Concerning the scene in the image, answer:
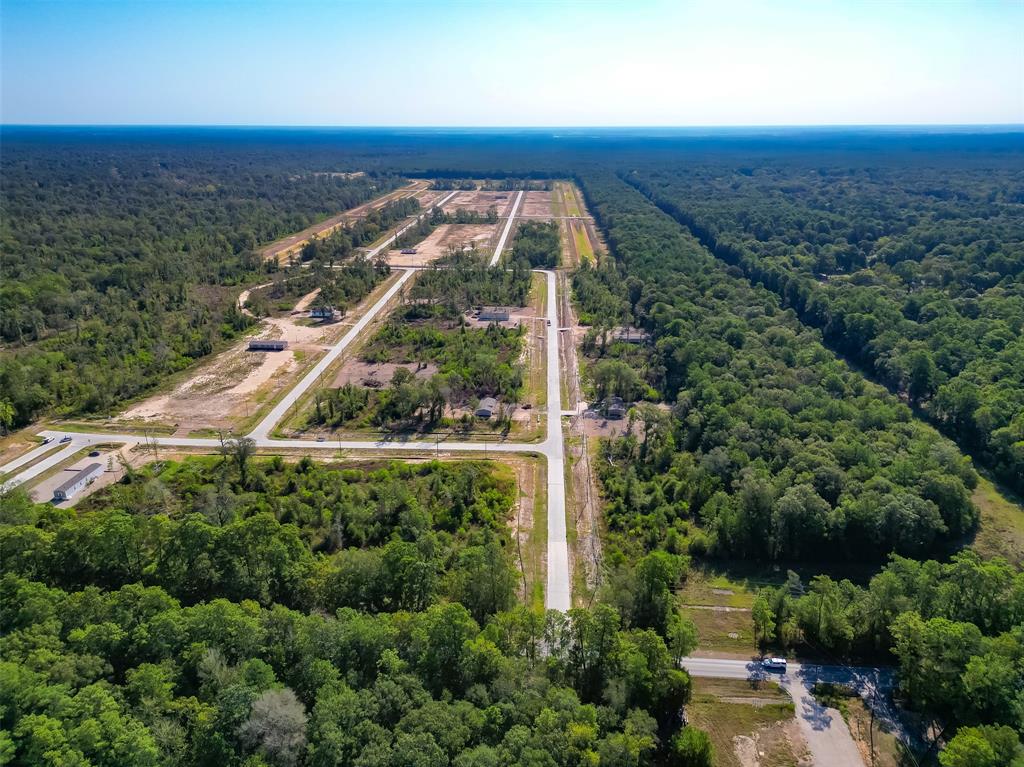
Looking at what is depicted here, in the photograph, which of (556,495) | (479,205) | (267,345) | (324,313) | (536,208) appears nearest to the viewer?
(556,495)

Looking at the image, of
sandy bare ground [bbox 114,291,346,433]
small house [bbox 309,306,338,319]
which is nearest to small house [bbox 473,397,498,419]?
sandy bare ground [bbox 114,291,346,433]

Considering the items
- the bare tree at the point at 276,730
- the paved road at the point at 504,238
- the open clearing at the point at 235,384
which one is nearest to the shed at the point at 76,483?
the open clearing at the point at 235,384

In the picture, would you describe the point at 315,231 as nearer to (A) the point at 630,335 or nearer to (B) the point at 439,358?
(B) the point at 439,358

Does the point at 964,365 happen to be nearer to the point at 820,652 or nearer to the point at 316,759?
the point at 820,652

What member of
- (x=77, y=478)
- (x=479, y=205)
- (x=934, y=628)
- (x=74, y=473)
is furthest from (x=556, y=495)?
(x=479, y=205)

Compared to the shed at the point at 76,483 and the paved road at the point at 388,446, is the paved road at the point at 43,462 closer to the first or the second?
the paved road at the point at 388,446

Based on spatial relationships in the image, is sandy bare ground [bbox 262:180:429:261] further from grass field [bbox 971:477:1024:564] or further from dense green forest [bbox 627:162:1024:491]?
grass field [bbox 971:477:1024:564]

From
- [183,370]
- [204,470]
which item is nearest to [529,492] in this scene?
[204,470]
